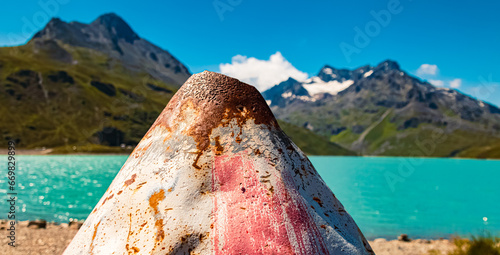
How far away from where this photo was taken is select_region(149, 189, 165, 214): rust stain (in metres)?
2.53

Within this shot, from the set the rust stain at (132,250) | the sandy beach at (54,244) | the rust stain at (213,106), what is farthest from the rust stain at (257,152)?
the sandy beach at (54,244)

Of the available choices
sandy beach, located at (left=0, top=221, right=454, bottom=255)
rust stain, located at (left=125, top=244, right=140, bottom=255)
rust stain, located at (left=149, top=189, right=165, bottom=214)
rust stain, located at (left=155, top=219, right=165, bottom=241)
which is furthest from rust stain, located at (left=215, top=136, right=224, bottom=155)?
sandy beach, located at (left=0, top=221, right=454, bottom=255)

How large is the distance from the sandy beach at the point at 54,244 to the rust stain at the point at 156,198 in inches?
494

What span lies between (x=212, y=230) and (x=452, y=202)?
50352 mm

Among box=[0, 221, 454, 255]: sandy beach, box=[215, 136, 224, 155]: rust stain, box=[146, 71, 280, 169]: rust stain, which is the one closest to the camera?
box=[215, 136, 224, 155]: rust stain

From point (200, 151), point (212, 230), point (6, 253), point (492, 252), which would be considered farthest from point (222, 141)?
point (6, 253)

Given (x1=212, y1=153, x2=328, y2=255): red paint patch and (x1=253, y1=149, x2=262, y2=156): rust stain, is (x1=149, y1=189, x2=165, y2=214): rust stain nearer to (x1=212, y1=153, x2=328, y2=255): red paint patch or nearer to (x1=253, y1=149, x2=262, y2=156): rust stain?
(x1=212, y1=153, x2=328, y2=255): red paint patch

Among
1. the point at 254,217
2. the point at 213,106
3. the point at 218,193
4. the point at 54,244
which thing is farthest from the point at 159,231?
the point at 54,244

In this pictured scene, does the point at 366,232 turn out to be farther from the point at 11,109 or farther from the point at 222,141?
the point at 11,109

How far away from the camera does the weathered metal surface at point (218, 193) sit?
238cm

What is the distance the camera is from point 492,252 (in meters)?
10.5

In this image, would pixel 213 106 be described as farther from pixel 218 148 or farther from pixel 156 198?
A: pixel 156 198

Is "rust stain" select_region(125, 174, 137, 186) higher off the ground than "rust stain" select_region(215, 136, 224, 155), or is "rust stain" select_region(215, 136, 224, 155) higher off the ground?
"rust stain" select_region(215, 136, 224, 155)

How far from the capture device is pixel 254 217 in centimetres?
243
